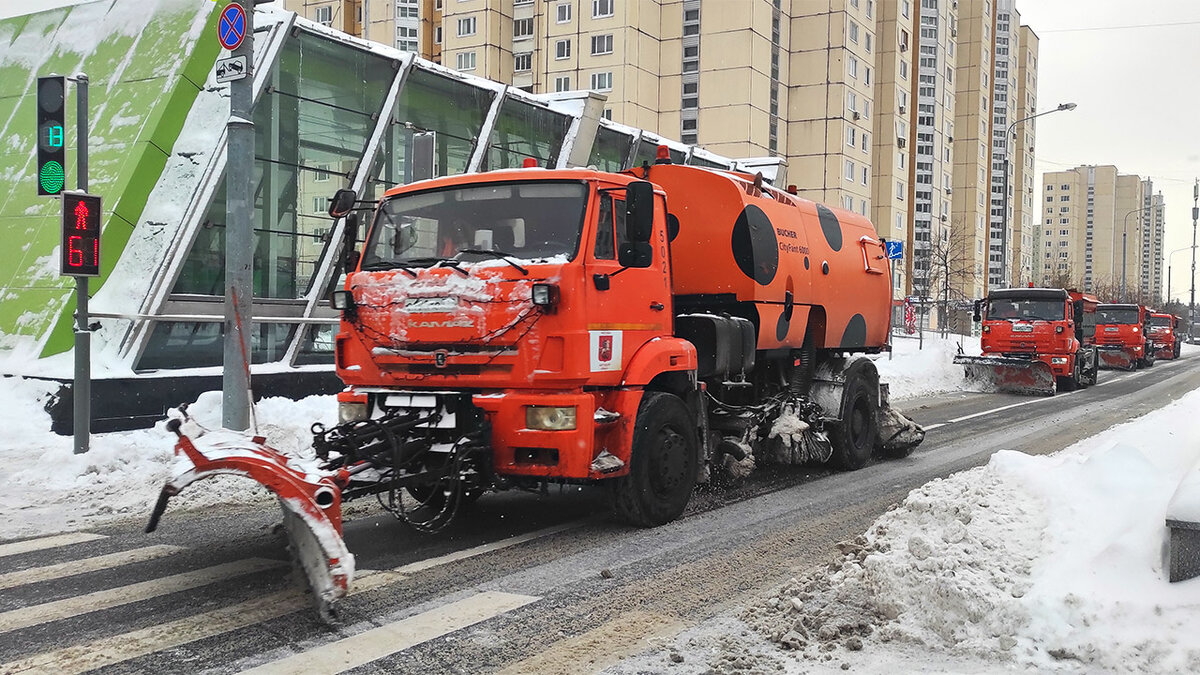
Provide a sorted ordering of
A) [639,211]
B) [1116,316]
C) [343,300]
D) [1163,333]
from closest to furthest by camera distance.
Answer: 1. [639,211]
2. [343,300]
3. [1116,316]
4. [1163,333]

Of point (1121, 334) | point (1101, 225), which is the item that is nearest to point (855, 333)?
point (1121, 334)

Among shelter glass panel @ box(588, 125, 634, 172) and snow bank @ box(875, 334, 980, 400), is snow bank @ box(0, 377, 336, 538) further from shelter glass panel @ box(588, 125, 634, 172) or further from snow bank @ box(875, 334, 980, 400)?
snow bank @ box(875, 334, 980, 400)

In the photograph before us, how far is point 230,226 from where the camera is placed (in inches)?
408

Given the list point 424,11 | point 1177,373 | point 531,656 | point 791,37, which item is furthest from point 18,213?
point 424,11

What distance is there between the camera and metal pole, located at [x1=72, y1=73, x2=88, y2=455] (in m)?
9.46

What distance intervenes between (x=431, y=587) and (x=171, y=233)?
902 centimetres

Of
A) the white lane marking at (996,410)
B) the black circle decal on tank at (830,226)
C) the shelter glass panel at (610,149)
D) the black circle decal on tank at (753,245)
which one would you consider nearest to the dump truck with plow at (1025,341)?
the white lane marking at (996,410)

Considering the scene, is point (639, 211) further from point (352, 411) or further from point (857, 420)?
point (857, 420)

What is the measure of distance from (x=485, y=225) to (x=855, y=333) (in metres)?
5.85

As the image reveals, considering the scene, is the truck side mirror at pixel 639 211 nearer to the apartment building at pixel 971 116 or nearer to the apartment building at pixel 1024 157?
the apartment building at pixel 971 116

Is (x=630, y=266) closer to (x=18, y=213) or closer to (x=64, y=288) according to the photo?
(x=64, y=288)

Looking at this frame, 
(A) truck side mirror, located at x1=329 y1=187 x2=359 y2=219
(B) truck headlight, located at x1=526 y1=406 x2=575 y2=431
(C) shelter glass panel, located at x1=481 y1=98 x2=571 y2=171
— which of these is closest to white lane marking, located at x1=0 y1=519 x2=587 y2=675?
(B) truck headlight, located at x1=526 y1=406 x2=575 y2=431

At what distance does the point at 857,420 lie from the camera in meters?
11.1

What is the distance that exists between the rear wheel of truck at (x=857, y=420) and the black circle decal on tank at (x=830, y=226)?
1.41 metres
